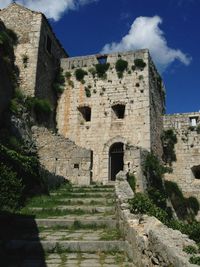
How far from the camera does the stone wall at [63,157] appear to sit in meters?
16.0

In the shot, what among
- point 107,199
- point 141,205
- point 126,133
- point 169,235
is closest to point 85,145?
point 126,133

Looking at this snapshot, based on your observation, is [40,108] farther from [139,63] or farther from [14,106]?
[139,63]

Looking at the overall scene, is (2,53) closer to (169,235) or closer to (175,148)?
(175,148)

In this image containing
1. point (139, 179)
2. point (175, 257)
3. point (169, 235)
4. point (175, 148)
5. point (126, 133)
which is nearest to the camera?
point (175, 257)

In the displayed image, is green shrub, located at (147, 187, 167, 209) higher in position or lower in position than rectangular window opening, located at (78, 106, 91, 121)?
lower

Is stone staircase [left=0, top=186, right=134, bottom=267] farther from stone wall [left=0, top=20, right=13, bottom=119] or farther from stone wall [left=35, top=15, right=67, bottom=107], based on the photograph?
stone wall [left=35, top=15, right=67, bottom=107]

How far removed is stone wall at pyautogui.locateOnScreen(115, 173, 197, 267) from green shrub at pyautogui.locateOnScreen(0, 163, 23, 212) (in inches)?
148

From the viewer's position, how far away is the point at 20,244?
7234 millimetres

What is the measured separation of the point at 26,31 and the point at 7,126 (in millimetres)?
7616

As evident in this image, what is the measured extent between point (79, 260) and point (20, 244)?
143cm

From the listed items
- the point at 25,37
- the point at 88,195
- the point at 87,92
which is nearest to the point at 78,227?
the point at 88,195

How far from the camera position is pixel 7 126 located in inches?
611

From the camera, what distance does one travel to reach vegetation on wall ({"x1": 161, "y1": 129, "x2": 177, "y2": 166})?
22584 mm

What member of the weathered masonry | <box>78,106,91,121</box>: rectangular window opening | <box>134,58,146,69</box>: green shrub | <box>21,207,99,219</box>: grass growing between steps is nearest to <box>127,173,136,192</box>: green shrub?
<box>21,207,99,219</box>: grass growing between steps
